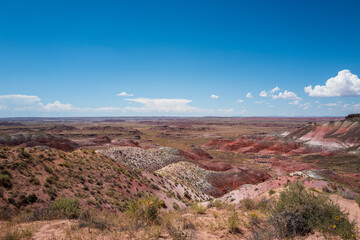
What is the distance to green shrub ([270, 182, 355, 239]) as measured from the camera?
19.3ft

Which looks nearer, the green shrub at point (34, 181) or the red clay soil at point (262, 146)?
the green shrub at point (34, 181)

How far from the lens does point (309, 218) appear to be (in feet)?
20.9

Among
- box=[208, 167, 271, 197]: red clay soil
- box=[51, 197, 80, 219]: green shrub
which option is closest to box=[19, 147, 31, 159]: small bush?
box=[51, 197, 80, 219]: green shrub

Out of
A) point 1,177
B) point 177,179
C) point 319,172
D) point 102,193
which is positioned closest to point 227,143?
point 319,172

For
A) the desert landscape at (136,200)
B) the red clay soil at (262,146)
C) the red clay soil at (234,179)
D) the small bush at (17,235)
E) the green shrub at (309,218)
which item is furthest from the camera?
the red clay soil at (262,146)

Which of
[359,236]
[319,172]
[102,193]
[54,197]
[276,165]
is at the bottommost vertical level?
[276,165]

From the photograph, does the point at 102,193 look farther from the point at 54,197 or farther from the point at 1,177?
the point at 1,177

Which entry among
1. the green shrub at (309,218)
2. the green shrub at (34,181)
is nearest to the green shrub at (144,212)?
the green shrub at (309,218)

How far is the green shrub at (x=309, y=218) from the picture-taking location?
5.88 m

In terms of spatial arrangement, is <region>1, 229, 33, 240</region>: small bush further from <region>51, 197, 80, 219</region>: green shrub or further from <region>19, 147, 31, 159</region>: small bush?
<region>19, 147, 31, 159</region>: small bush

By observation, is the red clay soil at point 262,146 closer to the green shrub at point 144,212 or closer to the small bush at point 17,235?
the green shrub at point 144,212

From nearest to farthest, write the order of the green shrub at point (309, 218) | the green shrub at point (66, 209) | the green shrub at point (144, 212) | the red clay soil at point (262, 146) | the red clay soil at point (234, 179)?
the green shrub at point (309, 218) < the green shrub at point (144, 212) < the green shrub at point (66, 209) < the red clay soil at point (234, 179) < the red clay soil at point (262, 146)

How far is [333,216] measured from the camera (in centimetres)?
613

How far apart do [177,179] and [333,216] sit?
798 inches
